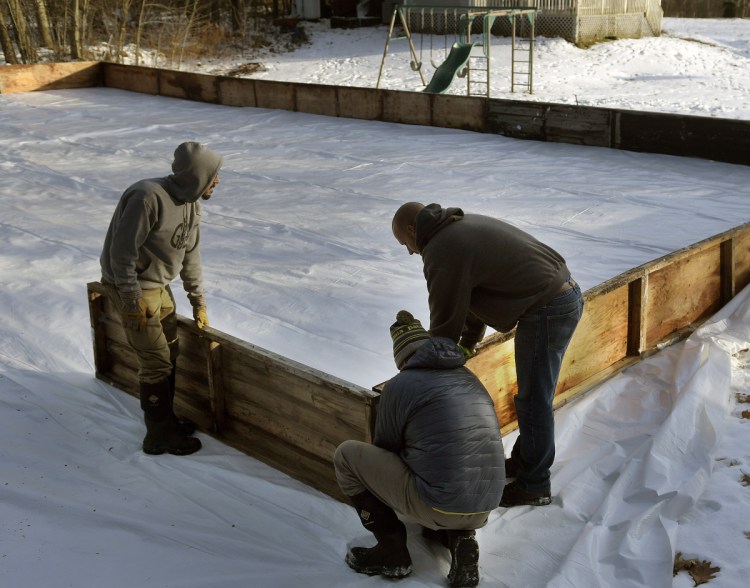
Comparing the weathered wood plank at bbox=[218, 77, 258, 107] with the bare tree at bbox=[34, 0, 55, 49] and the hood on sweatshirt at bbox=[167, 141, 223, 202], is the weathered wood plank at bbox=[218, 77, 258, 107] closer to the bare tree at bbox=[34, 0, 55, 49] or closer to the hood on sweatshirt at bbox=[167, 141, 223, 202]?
the hood on sweatshirt at bbox=[167, 141, 223, 202]

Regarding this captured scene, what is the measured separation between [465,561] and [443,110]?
31.3ft

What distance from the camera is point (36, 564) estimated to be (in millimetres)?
3547

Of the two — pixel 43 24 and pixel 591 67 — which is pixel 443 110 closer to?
pixel 591 67

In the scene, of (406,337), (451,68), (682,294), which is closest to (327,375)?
(406,337)

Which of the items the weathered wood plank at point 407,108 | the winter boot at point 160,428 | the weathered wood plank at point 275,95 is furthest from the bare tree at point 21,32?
the winter boot at point 160,428

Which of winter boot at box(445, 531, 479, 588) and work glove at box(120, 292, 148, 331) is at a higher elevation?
work glove at box(120, 292, 148, 331)

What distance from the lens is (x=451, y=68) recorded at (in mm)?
16344

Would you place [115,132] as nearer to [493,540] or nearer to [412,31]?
[493,540]

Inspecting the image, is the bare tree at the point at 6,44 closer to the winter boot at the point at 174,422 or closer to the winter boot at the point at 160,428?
the winter boot at the point at 174,422

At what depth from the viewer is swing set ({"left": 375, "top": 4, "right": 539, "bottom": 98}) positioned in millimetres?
16234

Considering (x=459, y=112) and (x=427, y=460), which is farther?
(x=459, y=112)

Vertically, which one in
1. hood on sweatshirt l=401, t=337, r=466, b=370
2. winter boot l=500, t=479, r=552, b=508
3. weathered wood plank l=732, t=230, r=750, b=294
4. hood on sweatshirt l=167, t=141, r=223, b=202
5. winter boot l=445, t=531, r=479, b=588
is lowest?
winter boot l=500, t=479, r=552, b=508

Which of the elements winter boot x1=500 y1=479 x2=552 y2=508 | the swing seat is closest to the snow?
winter boot x1=500 y1=479 x2=552 y2=508

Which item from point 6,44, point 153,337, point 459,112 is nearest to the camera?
point 153,337
